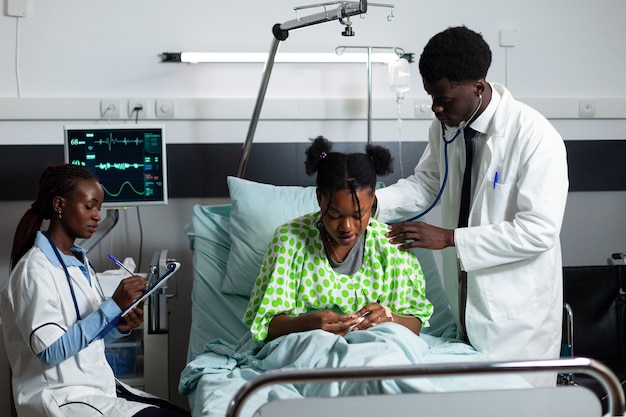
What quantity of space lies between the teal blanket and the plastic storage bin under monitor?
707 millimetres

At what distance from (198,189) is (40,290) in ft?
5.49

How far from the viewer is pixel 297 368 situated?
1.98 meters

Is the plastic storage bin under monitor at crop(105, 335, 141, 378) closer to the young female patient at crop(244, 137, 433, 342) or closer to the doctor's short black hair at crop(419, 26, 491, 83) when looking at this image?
the young female patient at crop(244, 137, 433, 342)

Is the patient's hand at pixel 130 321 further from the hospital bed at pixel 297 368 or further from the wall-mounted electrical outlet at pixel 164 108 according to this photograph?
the wall-mounted electrical outlet at pixel 164 108

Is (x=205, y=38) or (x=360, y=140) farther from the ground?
(x=205, y=38)

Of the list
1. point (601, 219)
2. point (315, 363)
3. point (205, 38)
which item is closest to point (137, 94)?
point (205, 38)

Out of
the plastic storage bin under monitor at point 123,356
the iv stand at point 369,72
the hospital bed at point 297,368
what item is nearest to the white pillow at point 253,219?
the hospital bed at point 297,368

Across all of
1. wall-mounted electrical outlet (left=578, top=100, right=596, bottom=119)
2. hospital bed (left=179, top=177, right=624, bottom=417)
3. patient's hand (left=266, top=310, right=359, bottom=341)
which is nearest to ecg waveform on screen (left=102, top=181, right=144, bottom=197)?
hospital bed (left=179, top=177, right=624, bottom=417)

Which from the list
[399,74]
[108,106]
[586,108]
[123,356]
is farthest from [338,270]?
[586,108]

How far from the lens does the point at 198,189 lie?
3.91 m

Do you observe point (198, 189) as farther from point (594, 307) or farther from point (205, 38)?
point (594, 307)

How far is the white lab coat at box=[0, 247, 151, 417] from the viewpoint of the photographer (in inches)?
88.6

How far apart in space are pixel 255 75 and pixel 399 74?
0.64m

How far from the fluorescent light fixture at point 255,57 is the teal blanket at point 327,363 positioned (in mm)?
1517
